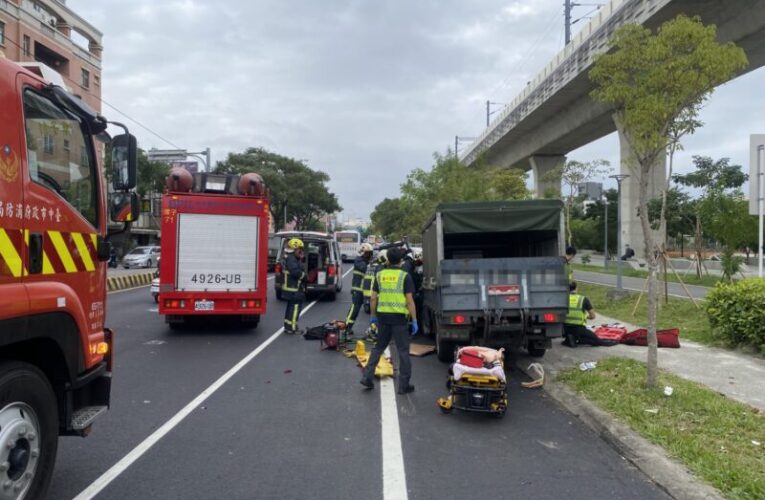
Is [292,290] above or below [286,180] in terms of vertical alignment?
below

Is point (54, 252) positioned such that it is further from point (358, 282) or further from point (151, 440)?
point (358, 282)

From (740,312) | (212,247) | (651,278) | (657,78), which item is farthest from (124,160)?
(740,312)

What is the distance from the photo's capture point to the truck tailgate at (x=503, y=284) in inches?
302

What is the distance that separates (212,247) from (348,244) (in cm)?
3807

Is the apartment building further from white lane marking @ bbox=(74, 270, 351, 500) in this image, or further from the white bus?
white lane marking @ bbox=(74, 270, 351, 500)

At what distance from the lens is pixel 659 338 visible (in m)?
9.59

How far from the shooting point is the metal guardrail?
20.8 meters

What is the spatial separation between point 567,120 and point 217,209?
25622 millimetres

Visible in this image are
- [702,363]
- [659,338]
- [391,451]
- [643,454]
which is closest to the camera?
[643,454]

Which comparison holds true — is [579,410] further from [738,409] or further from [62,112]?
[62,112]

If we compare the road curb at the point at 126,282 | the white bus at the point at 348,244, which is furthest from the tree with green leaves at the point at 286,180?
the road curb at the point at 126,282


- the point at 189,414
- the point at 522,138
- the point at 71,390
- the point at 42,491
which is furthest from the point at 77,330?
the point at 522,138

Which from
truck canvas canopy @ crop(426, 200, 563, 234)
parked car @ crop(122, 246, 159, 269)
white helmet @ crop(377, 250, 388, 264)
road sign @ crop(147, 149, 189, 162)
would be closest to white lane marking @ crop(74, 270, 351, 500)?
white helmet @ crop(377, 250, 388, 264)

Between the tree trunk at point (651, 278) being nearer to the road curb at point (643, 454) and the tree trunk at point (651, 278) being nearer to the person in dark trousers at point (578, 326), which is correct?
the road curb at point (643, 454)
